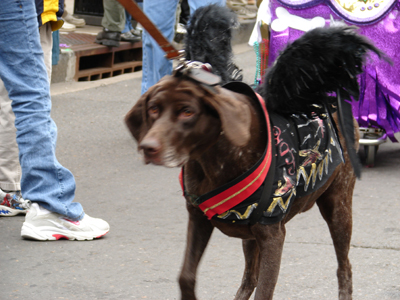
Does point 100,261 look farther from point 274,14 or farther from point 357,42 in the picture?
point 274,14

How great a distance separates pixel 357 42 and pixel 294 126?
38cm

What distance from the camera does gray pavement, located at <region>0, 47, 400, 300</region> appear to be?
119 inches

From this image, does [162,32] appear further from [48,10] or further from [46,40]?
[48,10]

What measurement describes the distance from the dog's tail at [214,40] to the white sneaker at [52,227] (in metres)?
1.40

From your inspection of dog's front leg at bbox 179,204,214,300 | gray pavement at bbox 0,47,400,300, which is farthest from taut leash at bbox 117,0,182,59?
gray pavement at bbox 0,47,400,300

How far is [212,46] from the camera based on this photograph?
8.51ft

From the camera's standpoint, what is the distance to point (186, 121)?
199 cm

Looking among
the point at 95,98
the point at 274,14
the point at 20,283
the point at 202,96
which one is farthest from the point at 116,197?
the point at 95,98

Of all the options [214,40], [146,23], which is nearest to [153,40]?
[214,40]

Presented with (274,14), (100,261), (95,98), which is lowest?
(95,98)

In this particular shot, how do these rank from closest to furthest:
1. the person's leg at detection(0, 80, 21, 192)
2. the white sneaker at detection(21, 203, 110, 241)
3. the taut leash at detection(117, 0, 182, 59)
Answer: the taut leash at detection(117, 0, 182, 59) → the white sneaker at detection(21, 203, 110, 241) → the person's leg at detection(0, 80, 21, 192)

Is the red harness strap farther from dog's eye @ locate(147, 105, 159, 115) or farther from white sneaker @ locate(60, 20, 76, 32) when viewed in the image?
white sneaker @ locate(60, 20, 76, 32)

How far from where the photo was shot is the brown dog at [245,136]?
6.57 feet

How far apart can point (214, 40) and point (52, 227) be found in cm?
155
